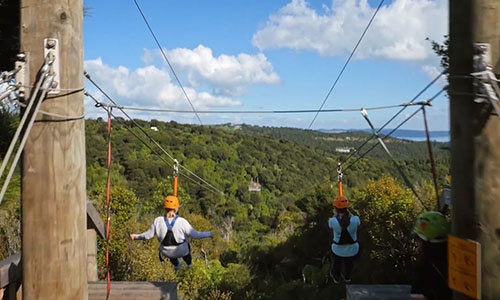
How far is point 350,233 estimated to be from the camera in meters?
6.46

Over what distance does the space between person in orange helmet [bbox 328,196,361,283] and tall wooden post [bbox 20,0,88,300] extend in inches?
176

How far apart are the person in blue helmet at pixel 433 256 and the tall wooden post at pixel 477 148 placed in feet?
3.42

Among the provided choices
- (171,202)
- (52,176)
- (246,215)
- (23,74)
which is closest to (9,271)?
(52,176)

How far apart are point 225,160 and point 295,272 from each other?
1504 inches

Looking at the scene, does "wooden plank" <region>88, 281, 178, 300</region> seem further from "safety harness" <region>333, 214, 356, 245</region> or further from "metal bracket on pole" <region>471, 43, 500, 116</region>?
"metal bracket on pole" <region>471, 43, 500, 116</region>

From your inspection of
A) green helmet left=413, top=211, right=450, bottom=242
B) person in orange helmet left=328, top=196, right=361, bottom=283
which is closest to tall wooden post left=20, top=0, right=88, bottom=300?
green helmet left=413, top=211, right=450, bottom=242

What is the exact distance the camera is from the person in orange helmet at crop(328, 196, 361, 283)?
20.9ft

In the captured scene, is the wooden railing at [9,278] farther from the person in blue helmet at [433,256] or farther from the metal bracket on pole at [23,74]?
the person in blue helmet at [433,256]

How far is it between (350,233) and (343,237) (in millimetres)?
115

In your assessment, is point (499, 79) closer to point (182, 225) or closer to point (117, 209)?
point (182, 225)

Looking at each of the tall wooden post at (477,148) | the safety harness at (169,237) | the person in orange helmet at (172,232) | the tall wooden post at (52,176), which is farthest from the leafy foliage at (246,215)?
the tall wooden post at (52,176)

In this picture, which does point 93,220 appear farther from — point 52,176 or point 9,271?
point 52,176

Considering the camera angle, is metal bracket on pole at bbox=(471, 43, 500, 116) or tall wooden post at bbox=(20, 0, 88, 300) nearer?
metal bracket on pole at bbox=(471, 43, 500, 116)

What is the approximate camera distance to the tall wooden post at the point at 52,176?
2.18m
